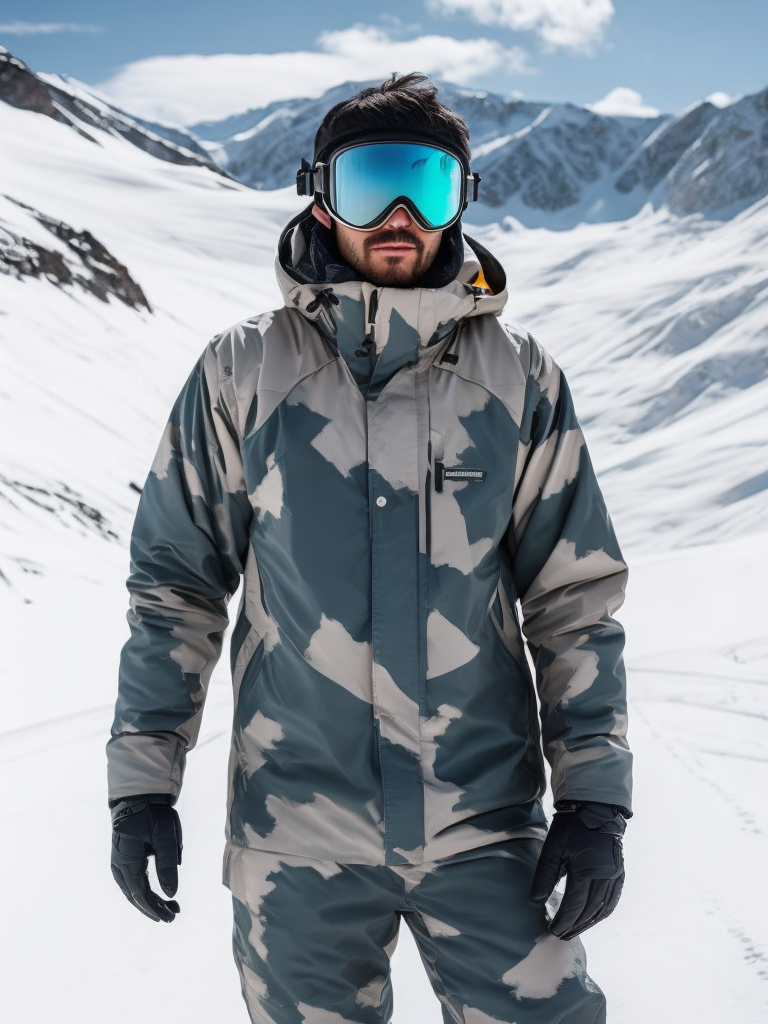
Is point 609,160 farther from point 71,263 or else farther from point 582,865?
point 582,865

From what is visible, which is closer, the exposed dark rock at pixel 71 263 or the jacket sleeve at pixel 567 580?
the jacket sleeve at pixel 567 580

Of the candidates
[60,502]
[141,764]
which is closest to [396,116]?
[141,764]

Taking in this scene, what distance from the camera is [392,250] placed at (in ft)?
5.49

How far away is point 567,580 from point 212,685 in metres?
A: 3.34

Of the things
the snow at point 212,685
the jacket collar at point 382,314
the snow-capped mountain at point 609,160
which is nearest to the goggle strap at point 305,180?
the jacket collar at point 382,314

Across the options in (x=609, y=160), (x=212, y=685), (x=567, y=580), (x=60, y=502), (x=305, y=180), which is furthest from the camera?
(x=609, y=160)

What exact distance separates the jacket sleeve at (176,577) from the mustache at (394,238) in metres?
0.32

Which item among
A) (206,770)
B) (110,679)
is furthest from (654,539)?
(206,770)

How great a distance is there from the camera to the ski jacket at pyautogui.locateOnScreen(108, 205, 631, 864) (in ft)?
5.09

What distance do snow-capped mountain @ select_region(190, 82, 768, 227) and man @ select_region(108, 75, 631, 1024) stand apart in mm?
57263

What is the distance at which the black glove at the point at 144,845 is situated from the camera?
62.8 inches

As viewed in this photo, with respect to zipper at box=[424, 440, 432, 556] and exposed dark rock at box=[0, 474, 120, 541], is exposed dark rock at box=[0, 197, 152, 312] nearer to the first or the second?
exposed dark rock at box=[0, 474, 120, 541]

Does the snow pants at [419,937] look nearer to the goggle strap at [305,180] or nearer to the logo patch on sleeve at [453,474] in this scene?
the logo patch on sleeve at [453,474]

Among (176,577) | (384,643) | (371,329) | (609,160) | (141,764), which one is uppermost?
(609,160)
